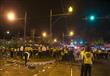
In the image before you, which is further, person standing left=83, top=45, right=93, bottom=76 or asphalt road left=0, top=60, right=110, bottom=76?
asphalt road left=0, top=60, right=110, bottom=76

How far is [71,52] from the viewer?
4425 centimetres

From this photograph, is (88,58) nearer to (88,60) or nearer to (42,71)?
(88,60)

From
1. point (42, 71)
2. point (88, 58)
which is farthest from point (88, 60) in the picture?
point (42, 71)

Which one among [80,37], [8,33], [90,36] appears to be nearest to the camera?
[8,33]

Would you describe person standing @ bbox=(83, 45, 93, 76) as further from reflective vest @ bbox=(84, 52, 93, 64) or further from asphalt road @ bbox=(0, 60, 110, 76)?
asphalt road @ bbox=(0, 60, 110, 76)

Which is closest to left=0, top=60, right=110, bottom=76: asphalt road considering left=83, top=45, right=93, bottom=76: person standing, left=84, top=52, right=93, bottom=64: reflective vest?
left=83, top=45, right=93, bottom=76: person standing

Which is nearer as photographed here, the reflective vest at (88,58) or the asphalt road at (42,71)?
the reflective vest at (88,58)

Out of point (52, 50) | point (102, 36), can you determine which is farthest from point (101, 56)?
point (102, 36)

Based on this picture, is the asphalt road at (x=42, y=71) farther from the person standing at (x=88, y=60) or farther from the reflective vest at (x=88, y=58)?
the reflective vest at (x=88, y=58)

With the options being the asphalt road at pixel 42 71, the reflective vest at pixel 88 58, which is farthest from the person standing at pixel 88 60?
the asphalt road at pixel 42 71

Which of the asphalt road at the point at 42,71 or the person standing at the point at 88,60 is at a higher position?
the person standing at the point at 88,60

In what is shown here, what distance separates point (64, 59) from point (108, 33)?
66.1 metres

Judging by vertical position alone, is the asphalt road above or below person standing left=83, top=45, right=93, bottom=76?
below

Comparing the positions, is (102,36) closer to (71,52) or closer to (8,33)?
(8,33)
